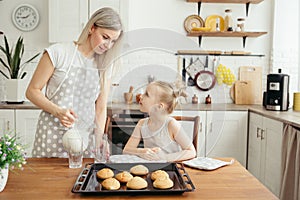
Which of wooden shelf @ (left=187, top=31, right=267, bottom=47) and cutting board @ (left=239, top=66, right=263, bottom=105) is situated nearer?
wooden shelf @ (left=187, top=31, right=267, bottom=47)

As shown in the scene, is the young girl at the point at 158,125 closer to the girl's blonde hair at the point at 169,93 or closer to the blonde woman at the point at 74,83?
the girl's blonde hair at the point at 169,93

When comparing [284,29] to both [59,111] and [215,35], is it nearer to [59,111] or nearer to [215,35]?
[215,35]

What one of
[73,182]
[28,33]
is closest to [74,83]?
[73,182]

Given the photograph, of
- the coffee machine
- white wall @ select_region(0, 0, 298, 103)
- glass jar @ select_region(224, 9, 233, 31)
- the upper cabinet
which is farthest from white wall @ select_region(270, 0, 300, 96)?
the upper cabinet

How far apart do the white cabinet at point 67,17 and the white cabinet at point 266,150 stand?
195 centimetres

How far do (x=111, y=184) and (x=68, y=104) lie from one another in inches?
30.8

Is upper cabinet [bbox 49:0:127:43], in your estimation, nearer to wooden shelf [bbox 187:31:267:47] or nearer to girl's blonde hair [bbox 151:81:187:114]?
wooden shelf [bbox 187:31:267:47]

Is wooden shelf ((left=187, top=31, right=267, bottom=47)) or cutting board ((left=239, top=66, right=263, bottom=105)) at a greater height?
wooden shelf ((left=187, top=31, right=267, bottom=47))

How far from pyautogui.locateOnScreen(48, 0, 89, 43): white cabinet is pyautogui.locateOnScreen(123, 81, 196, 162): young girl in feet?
8.35

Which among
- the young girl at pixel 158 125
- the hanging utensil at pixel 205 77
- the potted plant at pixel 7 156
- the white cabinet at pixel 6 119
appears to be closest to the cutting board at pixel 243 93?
the hanging utensil at pixel 205 77

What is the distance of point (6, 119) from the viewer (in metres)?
3.60

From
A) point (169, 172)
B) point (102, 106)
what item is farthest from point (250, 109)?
point (169, 172)

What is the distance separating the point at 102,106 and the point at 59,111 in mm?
225

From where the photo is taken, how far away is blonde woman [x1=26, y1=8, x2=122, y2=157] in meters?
1.74
